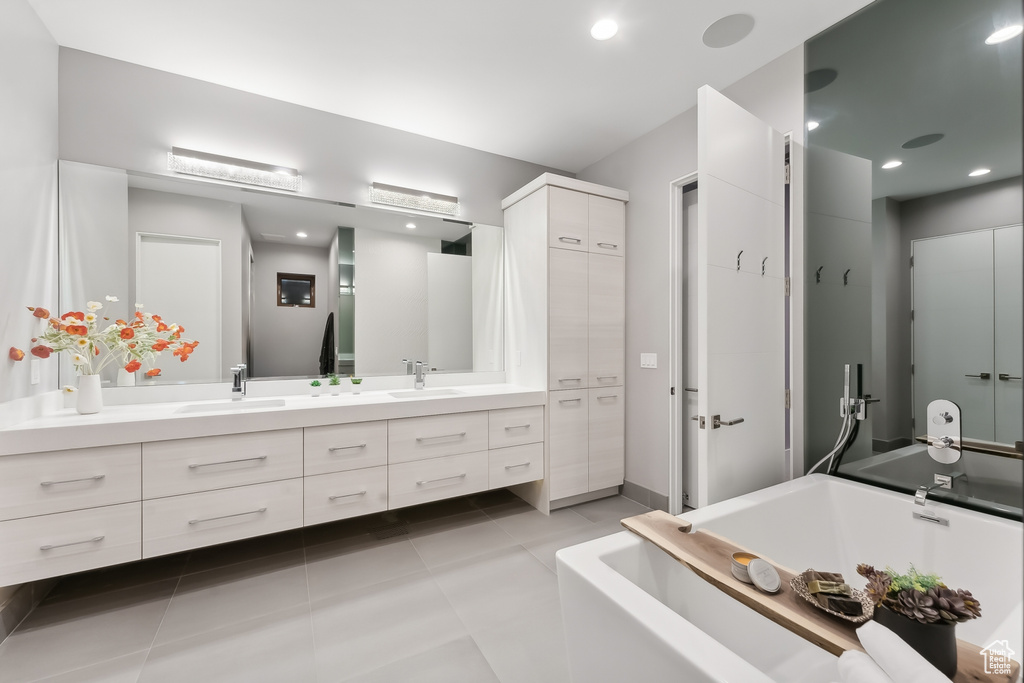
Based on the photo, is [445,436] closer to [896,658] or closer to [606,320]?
[606,320]

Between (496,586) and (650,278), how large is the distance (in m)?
2.17

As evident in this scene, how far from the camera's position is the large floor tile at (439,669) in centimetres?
147

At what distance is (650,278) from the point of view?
299 cm

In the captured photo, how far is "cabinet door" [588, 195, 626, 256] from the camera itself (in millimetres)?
3064

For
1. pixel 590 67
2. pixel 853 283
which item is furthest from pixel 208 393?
pixel 853 283

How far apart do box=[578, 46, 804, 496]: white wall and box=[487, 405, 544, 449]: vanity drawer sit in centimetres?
77

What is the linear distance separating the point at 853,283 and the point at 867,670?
1730 mm

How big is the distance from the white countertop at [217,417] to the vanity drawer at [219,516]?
0.97 ft

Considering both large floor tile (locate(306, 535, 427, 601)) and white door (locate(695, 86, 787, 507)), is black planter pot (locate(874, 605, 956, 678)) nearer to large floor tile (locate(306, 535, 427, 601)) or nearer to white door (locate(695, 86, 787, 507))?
white door (locate(695, 86, 787, 507))

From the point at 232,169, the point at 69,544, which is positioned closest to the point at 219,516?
the point at 69,544

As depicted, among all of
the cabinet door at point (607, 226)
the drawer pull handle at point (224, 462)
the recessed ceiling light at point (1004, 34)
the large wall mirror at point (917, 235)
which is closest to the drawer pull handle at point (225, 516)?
the drawer pull handle at point (224, 462)

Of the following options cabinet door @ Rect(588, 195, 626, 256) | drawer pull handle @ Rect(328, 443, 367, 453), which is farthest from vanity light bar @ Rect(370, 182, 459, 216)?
drawer pull handle @ Rect(328, 443, 367, 453)

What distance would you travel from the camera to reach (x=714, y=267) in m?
1.67

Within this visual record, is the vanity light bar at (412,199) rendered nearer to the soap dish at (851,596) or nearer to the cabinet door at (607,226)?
the cabinet door at (607,226)
